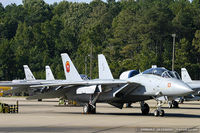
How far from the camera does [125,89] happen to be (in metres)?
23.3

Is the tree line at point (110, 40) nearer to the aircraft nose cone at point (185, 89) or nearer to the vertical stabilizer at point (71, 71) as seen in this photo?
the vertical stabilizer at point (71, 71)

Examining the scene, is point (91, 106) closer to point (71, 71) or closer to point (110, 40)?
point (71, 71)

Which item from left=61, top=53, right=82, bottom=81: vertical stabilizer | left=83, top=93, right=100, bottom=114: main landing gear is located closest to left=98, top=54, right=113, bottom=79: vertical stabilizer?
left=61, top=53, right=82, bottom=81: vertical stabilizer

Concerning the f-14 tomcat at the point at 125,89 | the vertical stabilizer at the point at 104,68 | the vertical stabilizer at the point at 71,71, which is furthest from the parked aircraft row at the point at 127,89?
the vertical stabilizer at the point at 104,68

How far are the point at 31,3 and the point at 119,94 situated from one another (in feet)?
381

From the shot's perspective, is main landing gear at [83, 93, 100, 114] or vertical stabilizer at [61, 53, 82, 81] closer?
main landing gear at [83, 93, 100, 114]

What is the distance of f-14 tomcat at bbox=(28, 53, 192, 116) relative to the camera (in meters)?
21.8

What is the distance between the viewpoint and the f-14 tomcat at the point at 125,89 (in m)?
21.8

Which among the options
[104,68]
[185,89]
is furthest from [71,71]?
[185,89]

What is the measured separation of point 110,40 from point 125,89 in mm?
70380

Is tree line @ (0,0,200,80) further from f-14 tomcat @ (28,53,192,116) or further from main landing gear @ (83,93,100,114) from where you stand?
main landing gear @ (83,93,100,114)

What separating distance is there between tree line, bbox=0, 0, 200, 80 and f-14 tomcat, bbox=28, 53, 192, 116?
Answer: 42.8m

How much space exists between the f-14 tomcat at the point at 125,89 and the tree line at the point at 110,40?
42.8 meters

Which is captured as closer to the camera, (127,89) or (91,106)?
(127,89)
